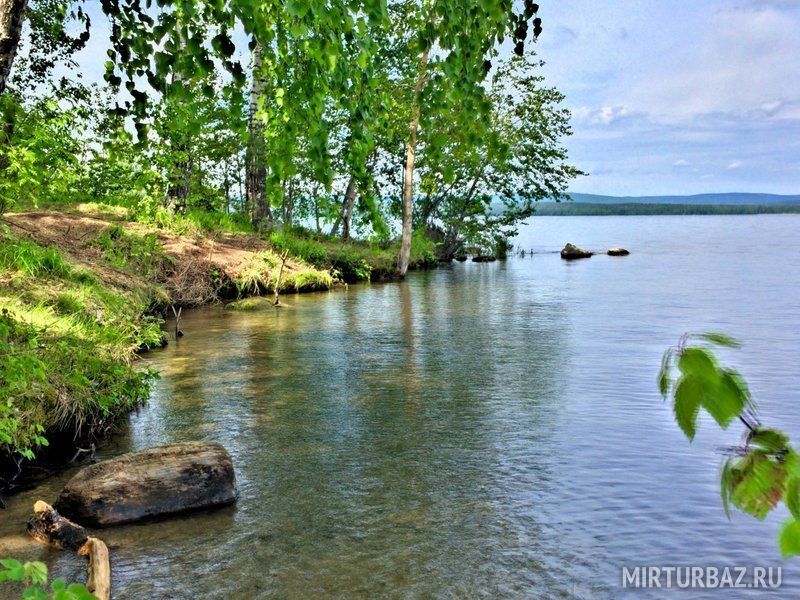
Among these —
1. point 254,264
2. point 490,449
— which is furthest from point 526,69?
point 490,449

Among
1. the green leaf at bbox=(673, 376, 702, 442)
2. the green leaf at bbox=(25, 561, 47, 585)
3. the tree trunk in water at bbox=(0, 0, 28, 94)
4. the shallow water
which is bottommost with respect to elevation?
the shallow water

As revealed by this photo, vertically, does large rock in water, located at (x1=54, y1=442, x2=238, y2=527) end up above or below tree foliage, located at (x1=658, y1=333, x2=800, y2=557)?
below

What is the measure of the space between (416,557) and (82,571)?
2.35 metres

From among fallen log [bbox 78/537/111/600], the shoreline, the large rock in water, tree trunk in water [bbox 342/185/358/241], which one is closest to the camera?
fallen log [bbox 78/537/111/600]

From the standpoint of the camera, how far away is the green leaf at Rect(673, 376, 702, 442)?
3.29ft

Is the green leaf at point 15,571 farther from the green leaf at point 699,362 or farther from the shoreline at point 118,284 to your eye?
the shoreline at point 118,284

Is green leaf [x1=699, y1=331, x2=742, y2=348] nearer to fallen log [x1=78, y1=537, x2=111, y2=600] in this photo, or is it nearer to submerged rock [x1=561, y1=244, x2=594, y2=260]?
fallen log [x1=78, y1=537, x2=111, y2=600]

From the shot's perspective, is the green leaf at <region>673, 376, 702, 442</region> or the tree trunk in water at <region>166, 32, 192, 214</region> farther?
the tree trunk in water at <region>166, 32, 192, 214</region>

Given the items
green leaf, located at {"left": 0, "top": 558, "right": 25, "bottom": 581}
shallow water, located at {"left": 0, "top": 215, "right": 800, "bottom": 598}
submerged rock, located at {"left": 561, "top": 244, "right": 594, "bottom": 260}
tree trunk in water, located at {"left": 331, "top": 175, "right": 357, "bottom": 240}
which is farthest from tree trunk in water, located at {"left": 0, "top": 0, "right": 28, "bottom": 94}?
submerged rock, located at {"left": 561, "top": 244, "right": 594, "bottom": 260}

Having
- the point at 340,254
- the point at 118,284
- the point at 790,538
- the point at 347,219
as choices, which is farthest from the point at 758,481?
the point at 347,219

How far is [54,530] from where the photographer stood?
18.1 ft

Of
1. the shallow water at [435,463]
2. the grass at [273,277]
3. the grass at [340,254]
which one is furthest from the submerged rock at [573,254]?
the shallow water at [435,463]

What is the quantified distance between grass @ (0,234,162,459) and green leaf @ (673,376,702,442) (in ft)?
18.1

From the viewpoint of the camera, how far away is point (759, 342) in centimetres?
1416
